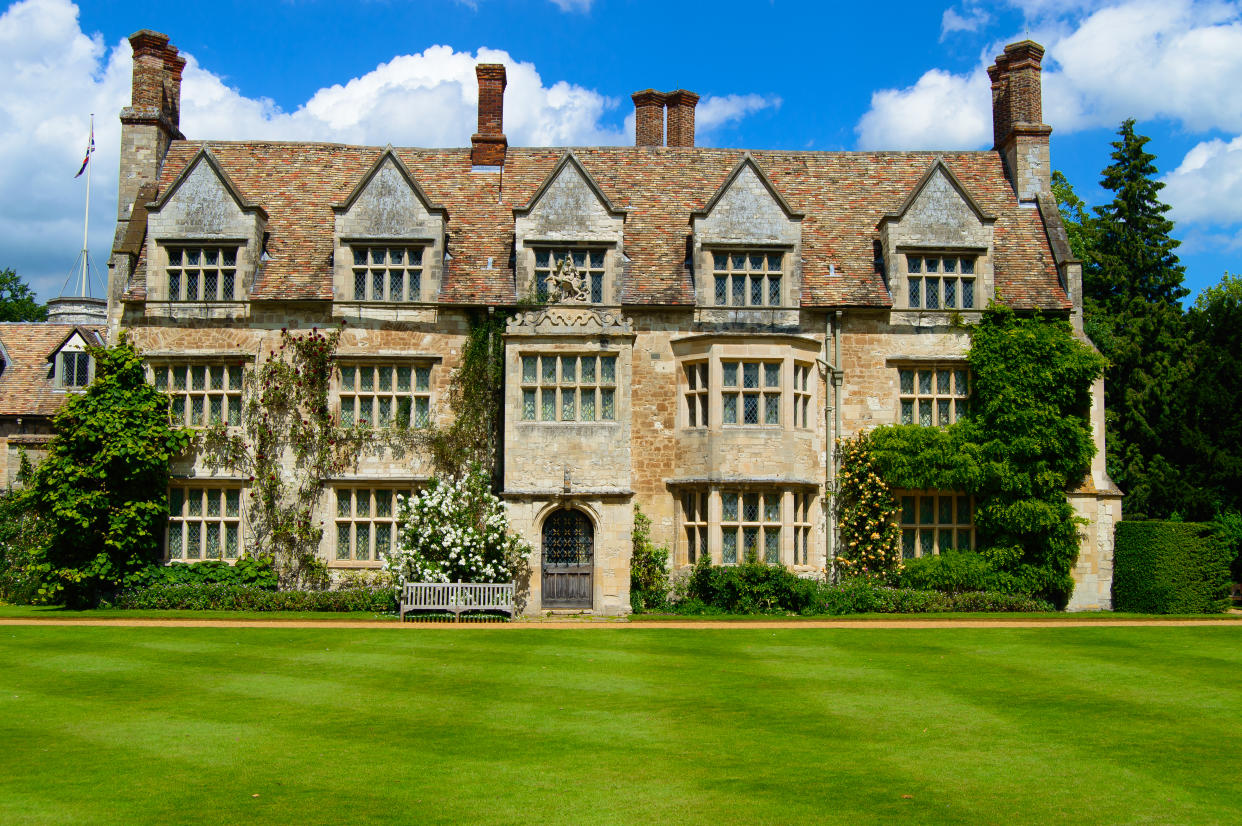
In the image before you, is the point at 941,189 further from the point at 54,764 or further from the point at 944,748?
the point at 54,764

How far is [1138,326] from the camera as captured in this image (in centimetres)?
3450

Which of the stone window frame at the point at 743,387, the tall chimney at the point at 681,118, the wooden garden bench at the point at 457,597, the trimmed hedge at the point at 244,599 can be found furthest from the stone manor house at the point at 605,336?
the tall chimney at the point at 681,118

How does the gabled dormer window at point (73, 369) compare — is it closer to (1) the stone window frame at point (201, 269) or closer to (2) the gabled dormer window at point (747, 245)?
(1) the stone window frame at point (201, 269)

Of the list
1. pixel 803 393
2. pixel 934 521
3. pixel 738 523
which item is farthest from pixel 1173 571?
pixel 738 523

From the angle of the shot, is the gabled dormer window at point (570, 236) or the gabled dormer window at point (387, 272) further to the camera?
the gabled dormer window at point (387, 272)

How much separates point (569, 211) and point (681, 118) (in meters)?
6.10

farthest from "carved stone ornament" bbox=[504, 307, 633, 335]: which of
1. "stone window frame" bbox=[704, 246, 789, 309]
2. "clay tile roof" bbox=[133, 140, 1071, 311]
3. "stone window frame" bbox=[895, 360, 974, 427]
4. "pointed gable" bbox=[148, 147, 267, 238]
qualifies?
"pointed gable" bbox=[148, 147, 267, 238]

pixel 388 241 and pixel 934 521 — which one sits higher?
pixel 388 241

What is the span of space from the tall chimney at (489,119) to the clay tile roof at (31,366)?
13.0 meters

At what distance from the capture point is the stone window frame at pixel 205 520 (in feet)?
81.1

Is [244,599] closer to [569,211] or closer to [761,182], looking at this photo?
[569,211]

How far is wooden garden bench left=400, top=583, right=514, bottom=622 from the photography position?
70.3ft

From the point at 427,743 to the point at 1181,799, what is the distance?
6556 mm

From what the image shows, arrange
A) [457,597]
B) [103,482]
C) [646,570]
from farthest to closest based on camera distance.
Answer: [646,570] < [103,482] < [457,597]
